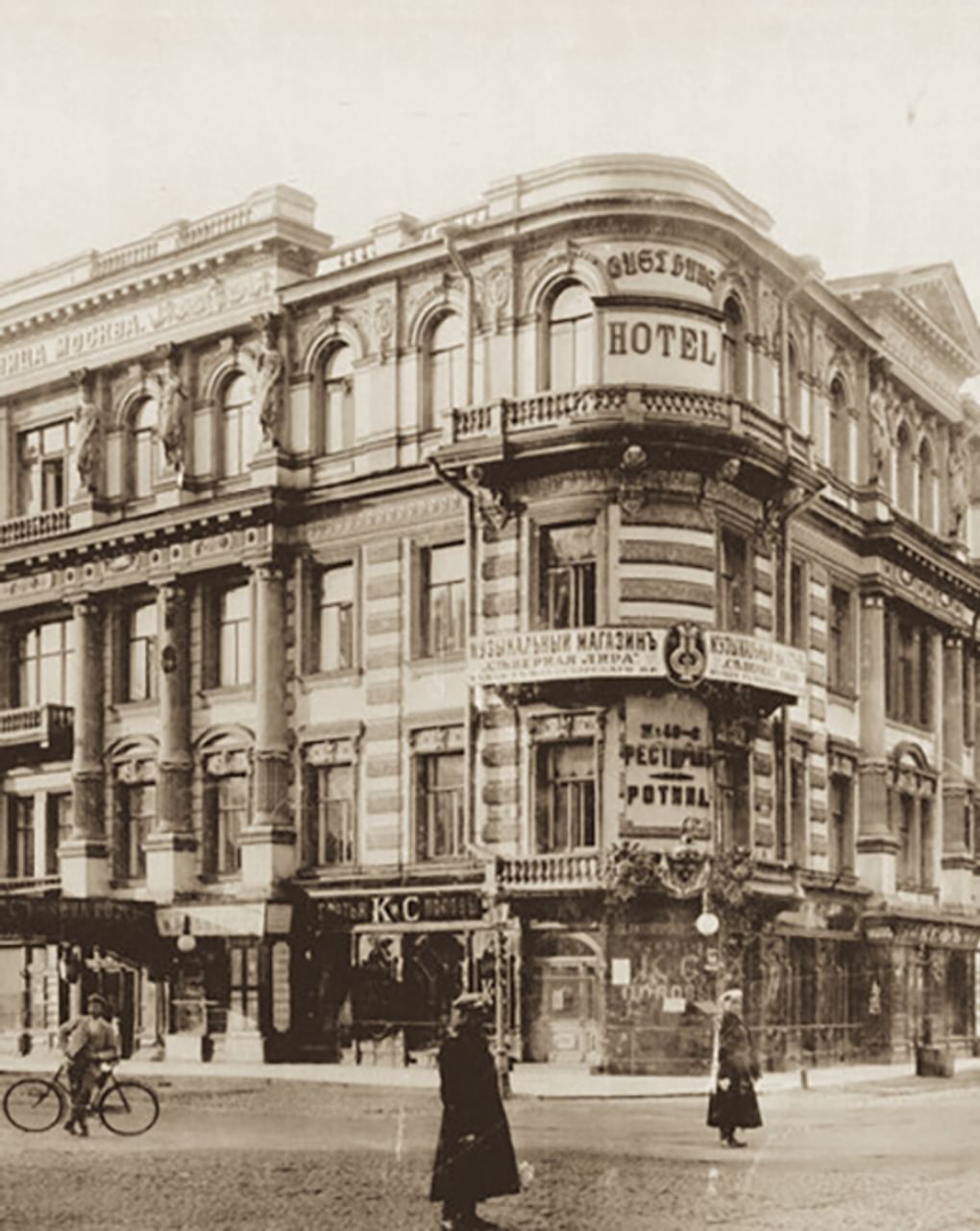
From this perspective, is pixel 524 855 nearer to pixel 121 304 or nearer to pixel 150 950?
pixel 150 950

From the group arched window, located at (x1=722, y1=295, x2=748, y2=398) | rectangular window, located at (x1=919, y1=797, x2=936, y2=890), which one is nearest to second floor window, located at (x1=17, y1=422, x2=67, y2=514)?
arched window, located at (x1=722, y1=295, x2=748, y2=398)

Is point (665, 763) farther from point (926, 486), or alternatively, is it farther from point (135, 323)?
point (135, 323)

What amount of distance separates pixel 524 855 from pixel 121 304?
16687 mm

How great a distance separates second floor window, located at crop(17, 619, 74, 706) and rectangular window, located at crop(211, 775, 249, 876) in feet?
17.2

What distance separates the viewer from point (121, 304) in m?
47.2

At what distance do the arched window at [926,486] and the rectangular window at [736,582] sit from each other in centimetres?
1207

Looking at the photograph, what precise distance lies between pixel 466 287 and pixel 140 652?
11703 millimetres

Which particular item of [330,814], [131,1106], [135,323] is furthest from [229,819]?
[131,1106]

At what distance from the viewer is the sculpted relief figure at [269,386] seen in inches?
1736

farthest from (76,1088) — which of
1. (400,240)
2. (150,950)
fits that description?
(400,240)

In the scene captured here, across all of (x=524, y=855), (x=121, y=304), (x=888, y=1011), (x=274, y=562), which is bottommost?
(x=888, y=1011)

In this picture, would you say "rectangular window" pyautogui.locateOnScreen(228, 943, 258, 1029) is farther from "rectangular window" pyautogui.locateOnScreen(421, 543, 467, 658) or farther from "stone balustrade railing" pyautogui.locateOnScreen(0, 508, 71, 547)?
"stone balustrade railing" pyautogui.locateOnScreen(0, 508, 71, 547)

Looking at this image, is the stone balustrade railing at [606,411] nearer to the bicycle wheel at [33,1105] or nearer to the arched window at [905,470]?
the arched window at [905,470]

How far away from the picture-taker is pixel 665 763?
3872cm
